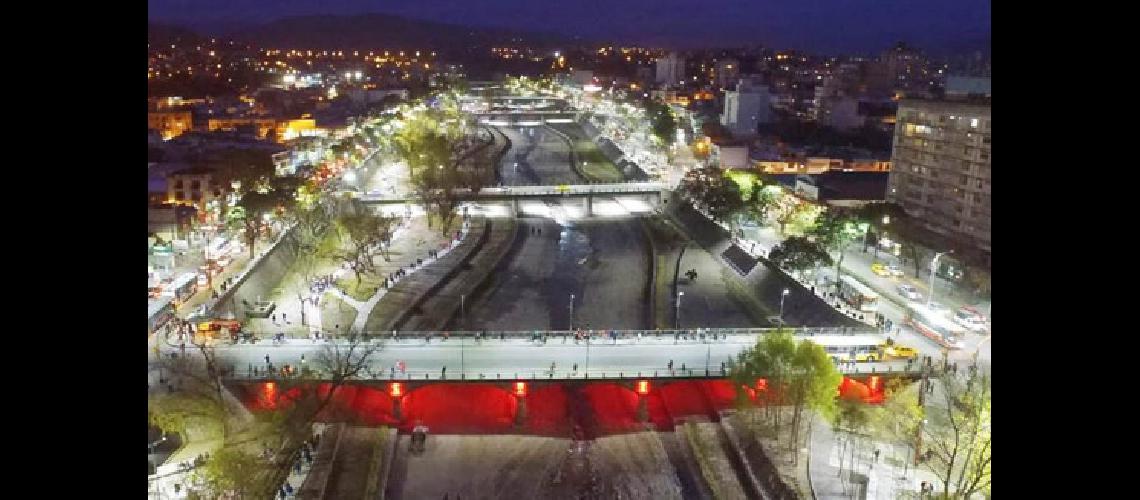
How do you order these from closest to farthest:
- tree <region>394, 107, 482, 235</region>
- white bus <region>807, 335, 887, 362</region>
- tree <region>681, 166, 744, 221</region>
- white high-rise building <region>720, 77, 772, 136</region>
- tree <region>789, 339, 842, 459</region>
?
tree <region>789, 339, 842, 459</region>, white bus <region>807, 335, 887, 362</region>, tree <region>681, 166, 744, 221</region>, tree <region>394, 107, 482, 235</region>, white high-rise building <region>720, 77, 772, 136</region>

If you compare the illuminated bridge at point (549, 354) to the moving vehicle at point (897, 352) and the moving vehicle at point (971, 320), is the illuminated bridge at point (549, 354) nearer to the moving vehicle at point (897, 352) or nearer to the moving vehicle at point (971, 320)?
the moving vehicle at point (897, 352)

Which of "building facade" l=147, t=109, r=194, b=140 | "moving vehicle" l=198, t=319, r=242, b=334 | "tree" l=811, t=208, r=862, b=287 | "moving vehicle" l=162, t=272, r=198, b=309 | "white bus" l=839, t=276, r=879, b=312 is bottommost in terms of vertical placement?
"moving vehicle" l=198, t=319, r=242, b=334

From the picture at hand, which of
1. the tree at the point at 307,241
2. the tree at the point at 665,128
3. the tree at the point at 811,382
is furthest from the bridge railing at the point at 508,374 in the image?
the tree at the point at 665,128

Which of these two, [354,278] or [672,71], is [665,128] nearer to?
[354,278]

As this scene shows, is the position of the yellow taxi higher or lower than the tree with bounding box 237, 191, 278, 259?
lower

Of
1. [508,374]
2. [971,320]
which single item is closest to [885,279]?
[971,320]

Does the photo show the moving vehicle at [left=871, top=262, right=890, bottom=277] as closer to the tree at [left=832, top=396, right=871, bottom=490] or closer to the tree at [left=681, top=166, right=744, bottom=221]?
the tree at [left=681, top=166, right=744, bottom=221]

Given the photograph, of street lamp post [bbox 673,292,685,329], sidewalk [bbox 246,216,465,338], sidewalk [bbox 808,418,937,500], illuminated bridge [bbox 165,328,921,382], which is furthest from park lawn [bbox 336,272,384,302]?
sidewalk [bbox 808,418,937,500]
